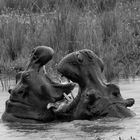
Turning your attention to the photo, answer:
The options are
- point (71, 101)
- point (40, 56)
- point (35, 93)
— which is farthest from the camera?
point (35, 93)

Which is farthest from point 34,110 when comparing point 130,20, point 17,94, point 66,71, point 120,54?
point 130,20

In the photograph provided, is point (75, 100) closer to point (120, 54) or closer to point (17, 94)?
point (17, 94)

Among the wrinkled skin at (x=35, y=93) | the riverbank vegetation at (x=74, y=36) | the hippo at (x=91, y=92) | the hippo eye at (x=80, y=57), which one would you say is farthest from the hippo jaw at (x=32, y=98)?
the riverbank vegetation at (x=74, y=36)

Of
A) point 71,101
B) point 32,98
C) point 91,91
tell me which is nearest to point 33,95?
point 32,98

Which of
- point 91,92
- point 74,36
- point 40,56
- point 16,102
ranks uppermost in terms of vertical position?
point 40,56

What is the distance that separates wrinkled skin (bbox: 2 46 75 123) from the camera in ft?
21.3

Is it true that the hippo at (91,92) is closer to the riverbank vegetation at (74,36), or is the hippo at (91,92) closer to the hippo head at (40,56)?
the hippo head at (40,56)

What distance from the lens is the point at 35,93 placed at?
653 centimetres

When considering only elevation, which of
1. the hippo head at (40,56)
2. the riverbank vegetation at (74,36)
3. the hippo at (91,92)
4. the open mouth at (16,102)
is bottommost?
the riverbank vegetation at (74,36)

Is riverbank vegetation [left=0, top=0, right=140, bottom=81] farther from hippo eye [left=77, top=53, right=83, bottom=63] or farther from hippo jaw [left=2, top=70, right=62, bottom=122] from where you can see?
hippo eye [left=77, top=53, right=83, bottom=63]

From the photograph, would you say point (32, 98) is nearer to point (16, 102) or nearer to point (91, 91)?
Result: point (16, 102)

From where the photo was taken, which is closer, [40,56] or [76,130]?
[76,130]

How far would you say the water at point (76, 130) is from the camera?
19.4 feet

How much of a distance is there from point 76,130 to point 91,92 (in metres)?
0.38
